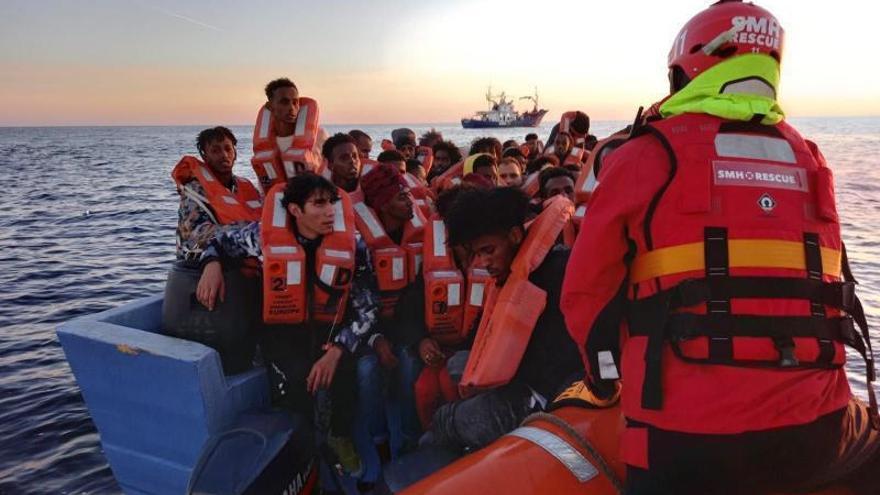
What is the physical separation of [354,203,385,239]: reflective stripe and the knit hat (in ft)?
0.19

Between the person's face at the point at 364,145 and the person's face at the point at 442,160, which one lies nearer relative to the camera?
the person's face at the point at 364,145

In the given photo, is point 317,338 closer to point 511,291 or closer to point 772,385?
point 511,291

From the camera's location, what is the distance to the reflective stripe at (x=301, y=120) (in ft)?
15.5

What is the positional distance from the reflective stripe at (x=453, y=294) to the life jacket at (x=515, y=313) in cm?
90

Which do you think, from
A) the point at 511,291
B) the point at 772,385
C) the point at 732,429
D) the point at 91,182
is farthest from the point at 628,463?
the point at 91,182

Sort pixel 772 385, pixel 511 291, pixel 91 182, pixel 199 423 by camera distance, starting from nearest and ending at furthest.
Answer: pixel 772 385, pixel 511 291, pixel 199 423, pixel 91 182

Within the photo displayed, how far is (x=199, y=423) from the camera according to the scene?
2.68m

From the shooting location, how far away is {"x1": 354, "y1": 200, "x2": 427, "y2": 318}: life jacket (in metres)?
3.42

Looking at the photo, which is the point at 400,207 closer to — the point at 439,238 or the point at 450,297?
the point at 439,238

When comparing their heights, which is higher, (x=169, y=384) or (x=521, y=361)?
(x=521, y=361)

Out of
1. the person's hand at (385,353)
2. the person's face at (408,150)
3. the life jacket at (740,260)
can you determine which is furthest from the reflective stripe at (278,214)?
the person's face at (408,150)

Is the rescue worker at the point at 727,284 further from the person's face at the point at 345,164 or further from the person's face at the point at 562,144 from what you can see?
the person's face at the point at 562,144

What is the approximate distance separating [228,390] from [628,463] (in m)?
1.97

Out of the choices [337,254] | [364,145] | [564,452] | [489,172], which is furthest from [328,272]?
[364,145]
